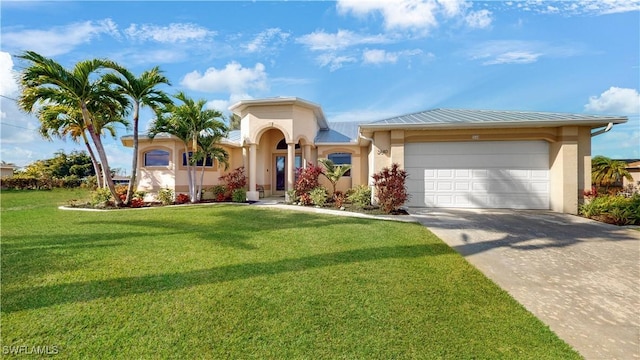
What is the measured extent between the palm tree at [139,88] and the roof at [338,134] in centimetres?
877

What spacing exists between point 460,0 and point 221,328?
12955 mm

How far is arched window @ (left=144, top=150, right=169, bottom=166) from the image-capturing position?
1598 cm

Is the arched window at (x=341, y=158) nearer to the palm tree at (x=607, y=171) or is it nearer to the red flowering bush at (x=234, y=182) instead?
the red flowering bush at (x=234, y=182)

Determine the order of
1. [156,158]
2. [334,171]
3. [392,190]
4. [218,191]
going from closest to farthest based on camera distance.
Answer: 1. [392,190]
2. [334,171]
3. [218,191]
4. [156,158]

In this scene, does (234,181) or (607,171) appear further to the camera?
(607,171)

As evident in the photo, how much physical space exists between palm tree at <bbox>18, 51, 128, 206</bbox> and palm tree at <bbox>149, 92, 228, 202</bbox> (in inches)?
87.7

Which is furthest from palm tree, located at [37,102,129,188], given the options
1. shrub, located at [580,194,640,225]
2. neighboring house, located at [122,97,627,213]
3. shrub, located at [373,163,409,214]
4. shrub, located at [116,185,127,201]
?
shrub, located at [580,194,640,225]

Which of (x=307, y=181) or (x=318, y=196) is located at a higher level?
(x=307, y=181)

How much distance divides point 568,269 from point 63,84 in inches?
679

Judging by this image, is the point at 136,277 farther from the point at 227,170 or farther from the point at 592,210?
the point at 592,210

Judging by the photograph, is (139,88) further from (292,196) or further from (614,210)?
(614,210)

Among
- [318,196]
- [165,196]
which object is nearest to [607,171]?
[318,196]

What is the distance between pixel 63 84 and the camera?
11172 millimetres

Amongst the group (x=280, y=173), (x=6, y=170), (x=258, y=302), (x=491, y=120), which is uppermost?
(x=491, y=120)
